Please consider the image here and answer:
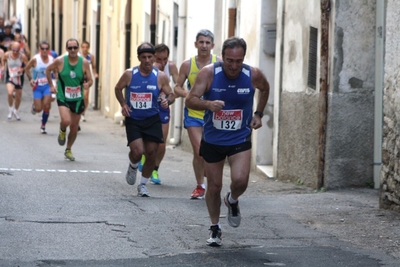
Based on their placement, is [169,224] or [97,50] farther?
[97,50]

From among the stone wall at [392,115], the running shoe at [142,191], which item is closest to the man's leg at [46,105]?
the running shoe at [142,191]

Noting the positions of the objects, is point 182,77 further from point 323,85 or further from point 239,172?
point 239,172

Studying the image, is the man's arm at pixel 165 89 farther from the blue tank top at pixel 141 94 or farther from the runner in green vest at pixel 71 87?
the runner in green vest at pixel 71 87

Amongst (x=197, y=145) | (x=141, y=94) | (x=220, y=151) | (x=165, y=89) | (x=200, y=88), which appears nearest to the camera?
(x=200, y=88)

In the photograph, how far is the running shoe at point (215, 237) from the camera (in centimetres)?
835

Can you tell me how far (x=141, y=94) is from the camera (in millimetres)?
11758

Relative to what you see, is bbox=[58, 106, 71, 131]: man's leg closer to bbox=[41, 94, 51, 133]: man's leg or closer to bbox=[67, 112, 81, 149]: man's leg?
bbox=[67, 112, 81, 149]: man's leg

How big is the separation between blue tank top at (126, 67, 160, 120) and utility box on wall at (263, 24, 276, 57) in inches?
157

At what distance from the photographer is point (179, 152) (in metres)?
19.5

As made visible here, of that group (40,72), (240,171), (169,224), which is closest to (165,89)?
(169,224)

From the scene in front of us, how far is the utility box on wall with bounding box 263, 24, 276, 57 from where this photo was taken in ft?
50.7

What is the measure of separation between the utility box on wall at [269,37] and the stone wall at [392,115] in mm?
5276

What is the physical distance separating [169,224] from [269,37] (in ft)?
21.5

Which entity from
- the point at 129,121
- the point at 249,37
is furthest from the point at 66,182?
the point at 249,37
